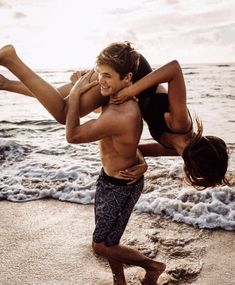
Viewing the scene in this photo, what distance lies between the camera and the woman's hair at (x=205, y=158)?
8.73 ft

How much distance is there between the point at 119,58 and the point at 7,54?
0.80 meters

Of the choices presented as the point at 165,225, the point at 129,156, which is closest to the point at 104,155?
the point at 129,156

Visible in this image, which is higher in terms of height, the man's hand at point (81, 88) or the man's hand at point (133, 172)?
the man's hand at point (81, 88)

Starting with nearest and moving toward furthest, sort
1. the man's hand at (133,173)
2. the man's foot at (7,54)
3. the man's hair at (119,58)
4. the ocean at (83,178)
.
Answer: the man's hair at (119,58) < the man's foot at (7,54) < the man's hand at (133,173) < the ocean at (83,178)

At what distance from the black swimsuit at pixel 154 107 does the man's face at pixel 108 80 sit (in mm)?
528

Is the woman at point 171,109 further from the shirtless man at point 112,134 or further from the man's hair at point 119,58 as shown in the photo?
the man's hair at point 119,58

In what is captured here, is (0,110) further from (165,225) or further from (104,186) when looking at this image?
(104,186)

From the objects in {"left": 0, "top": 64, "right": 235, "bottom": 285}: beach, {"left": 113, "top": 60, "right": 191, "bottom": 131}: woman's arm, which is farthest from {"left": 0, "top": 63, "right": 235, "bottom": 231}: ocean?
{"left": 113, "top": 60, "right": 191, "bottom": 131}: woman's arm

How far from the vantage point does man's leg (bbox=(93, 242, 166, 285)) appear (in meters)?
2.78

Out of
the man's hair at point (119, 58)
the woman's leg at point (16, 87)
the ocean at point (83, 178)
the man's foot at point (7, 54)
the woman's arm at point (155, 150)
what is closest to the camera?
the man's hair at point (119, 58)

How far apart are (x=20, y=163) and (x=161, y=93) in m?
4.28

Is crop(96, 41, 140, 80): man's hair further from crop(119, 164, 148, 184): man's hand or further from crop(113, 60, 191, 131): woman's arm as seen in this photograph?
crop(119, 164, 148, 184): man's hand

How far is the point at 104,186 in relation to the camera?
9.24ft

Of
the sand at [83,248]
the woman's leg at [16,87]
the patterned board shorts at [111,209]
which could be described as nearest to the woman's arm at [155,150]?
the patterned board shorts at [111,209]
